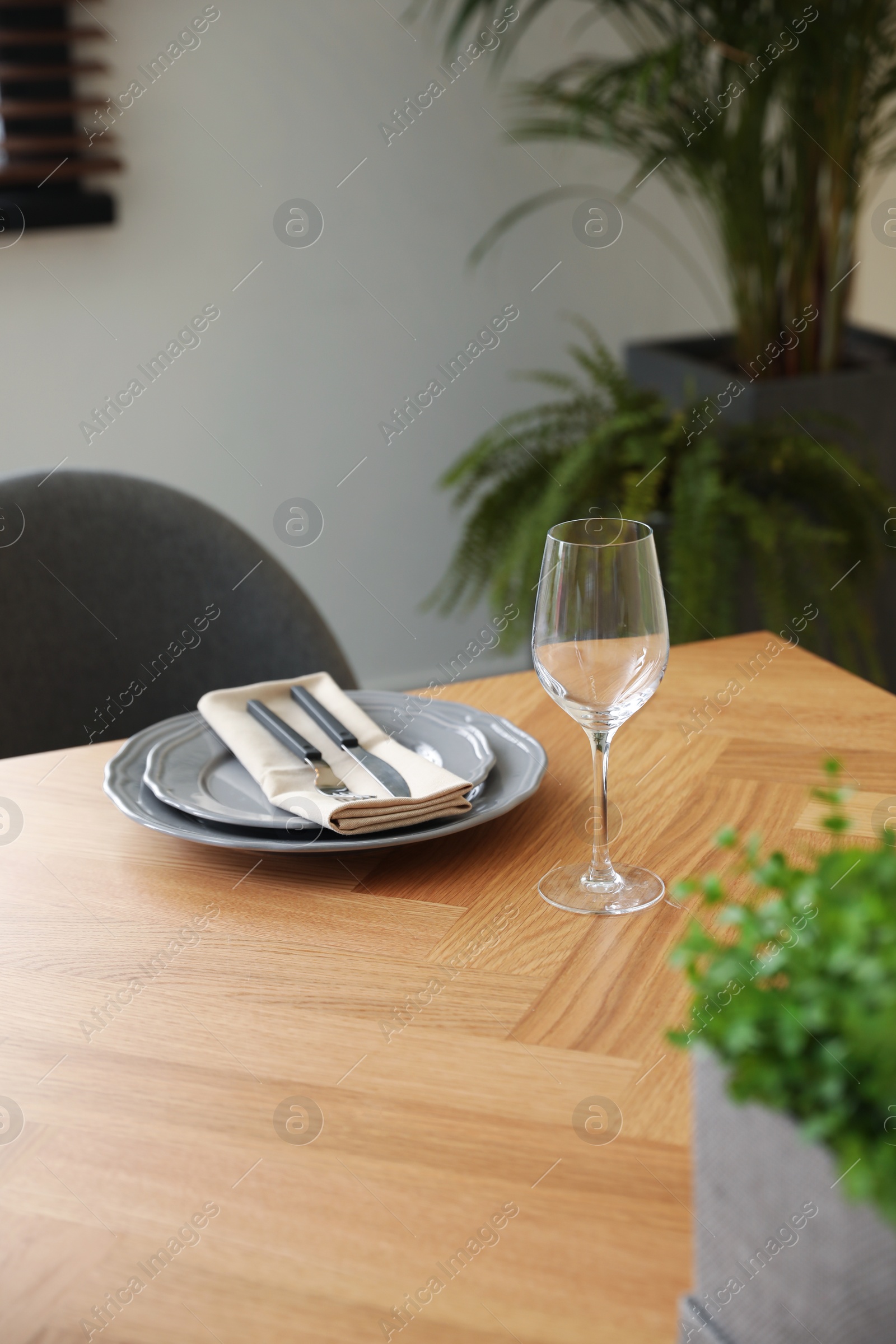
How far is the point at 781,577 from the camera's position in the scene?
6.54ft

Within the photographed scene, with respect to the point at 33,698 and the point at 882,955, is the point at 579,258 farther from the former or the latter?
the point at 882,955

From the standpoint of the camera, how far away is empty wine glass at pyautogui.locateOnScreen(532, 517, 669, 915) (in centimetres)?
70

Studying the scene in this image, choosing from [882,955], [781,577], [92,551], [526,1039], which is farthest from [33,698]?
[781,577]

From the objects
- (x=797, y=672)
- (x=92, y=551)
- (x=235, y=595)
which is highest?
(x=92, y=551)

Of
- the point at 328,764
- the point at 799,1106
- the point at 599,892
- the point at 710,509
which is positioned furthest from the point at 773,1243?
the point at 710,509

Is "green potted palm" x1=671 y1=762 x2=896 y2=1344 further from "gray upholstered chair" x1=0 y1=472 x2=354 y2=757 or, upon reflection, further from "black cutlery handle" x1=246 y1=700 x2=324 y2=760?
"gray upholstered chair" x1=0 y1=472 x2=354 y2=757

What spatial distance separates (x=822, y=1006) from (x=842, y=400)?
2.01 m

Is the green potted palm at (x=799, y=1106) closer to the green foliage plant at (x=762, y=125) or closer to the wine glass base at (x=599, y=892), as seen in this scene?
the wine glass base at (x=599, y=892)

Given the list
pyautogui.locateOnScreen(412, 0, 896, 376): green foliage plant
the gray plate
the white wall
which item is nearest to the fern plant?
pyautogui.locateOnScreen(412, 0, 896, 376): green foliage plant

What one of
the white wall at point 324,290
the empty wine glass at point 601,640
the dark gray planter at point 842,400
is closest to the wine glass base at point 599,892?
the empty wine glass at point 601,640

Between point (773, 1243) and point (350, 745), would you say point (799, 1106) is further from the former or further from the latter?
point (350, 745)

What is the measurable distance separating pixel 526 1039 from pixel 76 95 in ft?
6.88

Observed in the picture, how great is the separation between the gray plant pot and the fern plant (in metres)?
1.57

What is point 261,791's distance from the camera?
86cm
